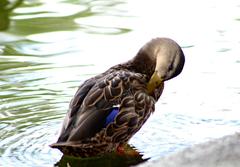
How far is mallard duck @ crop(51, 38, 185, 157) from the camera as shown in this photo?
5.68 meters

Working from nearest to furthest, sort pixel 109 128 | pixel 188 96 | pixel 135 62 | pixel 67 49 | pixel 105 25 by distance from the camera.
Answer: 1. pixel 109 128
2. pixel 135 62
3. pixel 188 96
4. pixel 67 49
5. pixel 105 25

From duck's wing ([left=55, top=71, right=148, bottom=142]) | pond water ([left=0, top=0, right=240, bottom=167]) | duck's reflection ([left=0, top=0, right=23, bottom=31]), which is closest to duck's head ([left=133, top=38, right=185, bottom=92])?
duck's wing ([left=55, top=71, right=148, bottom=142])

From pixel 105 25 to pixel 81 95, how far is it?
329cm

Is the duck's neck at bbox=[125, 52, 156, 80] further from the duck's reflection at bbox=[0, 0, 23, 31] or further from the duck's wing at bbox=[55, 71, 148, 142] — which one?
the duck's reflection at bbox=[0, 0, 23, 31]

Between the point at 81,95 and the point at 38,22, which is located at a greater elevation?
the point at 81,95

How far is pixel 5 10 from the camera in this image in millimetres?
9805

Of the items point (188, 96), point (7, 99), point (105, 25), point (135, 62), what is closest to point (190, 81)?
point (188, 96)

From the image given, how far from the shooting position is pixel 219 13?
9.25m

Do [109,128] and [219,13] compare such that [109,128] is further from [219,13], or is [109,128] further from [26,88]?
[219,13]

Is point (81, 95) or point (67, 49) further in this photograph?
point (67, 49)

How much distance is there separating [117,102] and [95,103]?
0.20 m

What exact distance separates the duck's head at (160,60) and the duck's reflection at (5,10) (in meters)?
3.11

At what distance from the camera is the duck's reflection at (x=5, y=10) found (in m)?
9.37

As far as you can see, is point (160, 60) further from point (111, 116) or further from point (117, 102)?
point (111, 116)
